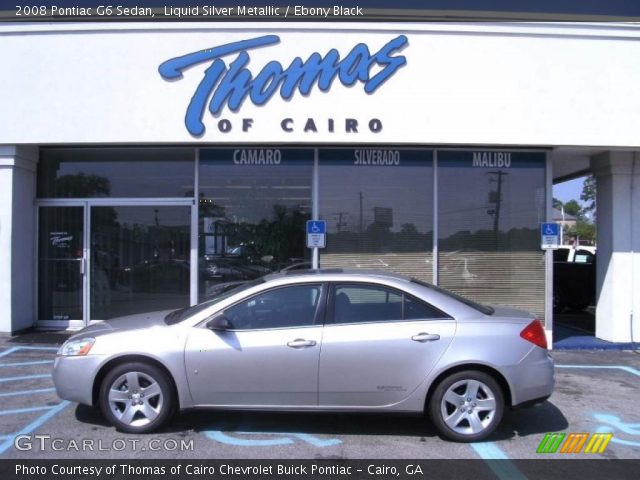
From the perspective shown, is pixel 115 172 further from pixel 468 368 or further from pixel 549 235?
pixel 549 235

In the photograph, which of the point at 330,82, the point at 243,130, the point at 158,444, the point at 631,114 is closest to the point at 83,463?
the point at 158,444

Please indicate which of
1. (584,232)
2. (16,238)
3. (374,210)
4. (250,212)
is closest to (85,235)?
(16,238)

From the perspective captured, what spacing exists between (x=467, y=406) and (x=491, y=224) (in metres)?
5.36

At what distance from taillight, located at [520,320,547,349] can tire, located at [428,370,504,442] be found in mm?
527

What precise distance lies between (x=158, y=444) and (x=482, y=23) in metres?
8.01

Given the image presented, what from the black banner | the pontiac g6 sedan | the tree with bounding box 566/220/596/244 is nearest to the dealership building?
the pontiac g6 sedan

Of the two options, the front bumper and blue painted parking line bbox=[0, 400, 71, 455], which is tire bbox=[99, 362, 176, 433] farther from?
blue painted parking line bbox=[0, 400, 71, 455]

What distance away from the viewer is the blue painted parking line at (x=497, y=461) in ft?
14.2

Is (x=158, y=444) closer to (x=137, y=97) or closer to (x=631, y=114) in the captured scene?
(x=137, y=97)

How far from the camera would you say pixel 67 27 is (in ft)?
29.9

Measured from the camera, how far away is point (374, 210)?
9.60 m

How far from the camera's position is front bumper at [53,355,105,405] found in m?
4.98

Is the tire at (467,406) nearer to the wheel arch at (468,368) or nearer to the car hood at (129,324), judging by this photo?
the wheel arch at (468,368)

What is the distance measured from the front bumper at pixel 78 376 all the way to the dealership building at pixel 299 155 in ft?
15.4
